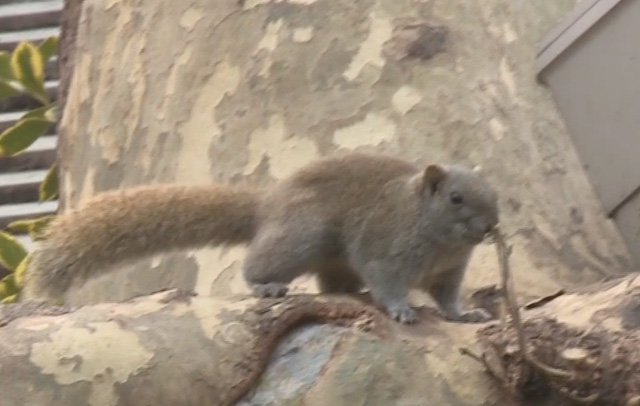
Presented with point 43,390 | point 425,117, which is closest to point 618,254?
point 425,117

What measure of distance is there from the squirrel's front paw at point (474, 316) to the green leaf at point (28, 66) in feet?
4.94

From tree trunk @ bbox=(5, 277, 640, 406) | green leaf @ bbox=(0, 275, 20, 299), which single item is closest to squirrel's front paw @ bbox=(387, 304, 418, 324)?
tree trunk @ bbox=(5, 277, 640, 406)

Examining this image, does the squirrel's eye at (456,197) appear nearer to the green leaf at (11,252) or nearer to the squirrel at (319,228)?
the squirrel at (319,228)

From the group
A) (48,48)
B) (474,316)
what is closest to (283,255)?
(474,316)

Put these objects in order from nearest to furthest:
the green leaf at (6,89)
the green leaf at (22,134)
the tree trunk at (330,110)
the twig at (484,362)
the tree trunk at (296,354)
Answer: the tree trunk at (296,354) → the twig at (484,362) → the tree trunk at (330,110) → the green leaf at (22,134) → the green leaf at (6,89)

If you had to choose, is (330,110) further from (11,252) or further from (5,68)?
(5,68)

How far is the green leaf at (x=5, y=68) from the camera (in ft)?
8.70

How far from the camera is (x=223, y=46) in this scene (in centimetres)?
183

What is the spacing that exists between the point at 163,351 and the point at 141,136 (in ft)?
2.82

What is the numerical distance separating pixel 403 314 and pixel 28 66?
63.9 inches

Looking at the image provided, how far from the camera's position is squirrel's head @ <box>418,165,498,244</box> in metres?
1.42

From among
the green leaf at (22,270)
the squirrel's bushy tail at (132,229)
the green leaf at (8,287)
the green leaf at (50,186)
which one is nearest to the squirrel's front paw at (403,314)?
the squirrel's bushy tail at (132,229)

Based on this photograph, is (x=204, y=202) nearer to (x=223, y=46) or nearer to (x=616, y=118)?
(x=223, y=46)

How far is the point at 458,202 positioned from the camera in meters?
1.43
